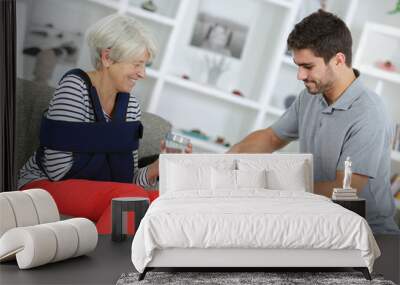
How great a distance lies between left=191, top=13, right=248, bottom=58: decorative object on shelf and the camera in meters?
6.35

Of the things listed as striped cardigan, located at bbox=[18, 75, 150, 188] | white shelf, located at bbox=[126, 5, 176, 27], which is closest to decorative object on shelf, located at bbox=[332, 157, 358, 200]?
striped cardigan, located at bbox=[18, 75, 150, 188]

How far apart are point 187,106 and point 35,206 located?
8.62 feet

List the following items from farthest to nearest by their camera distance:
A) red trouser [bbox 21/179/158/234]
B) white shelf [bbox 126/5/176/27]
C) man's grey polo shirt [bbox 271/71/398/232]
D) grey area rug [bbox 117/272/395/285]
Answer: white shelf [bbox 126/5/176/27], red trouser [bbox 21/179/158/234], man's grey polo shirt [bbox 271/71/398/232], grey area rug [bbox 117/272/395/285]

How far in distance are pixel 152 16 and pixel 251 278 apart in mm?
3180

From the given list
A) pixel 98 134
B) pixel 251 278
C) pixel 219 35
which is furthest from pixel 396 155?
pixel 251 278

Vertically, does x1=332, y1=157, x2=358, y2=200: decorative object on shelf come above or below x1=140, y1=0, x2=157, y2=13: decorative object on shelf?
below

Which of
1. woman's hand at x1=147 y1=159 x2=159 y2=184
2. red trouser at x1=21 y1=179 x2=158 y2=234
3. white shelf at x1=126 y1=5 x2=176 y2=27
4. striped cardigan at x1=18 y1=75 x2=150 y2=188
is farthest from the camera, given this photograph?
white shelf at x1=126 y1=5 x2=176 y2=27

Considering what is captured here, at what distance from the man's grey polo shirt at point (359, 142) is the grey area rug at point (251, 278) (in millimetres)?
1006

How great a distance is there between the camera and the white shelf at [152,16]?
6148 mm

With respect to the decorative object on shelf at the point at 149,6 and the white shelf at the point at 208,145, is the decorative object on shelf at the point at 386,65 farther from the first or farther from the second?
the decorative object on shelf at the point at 149,6

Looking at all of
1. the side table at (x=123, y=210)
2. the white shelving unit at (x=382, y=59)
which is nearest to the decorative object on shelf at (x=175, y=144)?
the side table at (x=123, y=210)

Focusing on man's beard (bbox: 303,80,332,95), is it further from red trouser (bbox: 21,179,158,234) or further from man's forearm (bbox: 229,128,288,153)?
red trouser (bbox: 21,179,158,234)

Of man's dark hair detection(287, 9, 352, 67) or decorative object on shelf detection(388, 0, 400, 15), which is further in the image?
decorative object on shelf detection(388, 0, 400, 15)

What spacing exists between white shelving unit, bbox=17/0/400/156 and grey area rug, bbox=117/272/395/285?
2.75m
